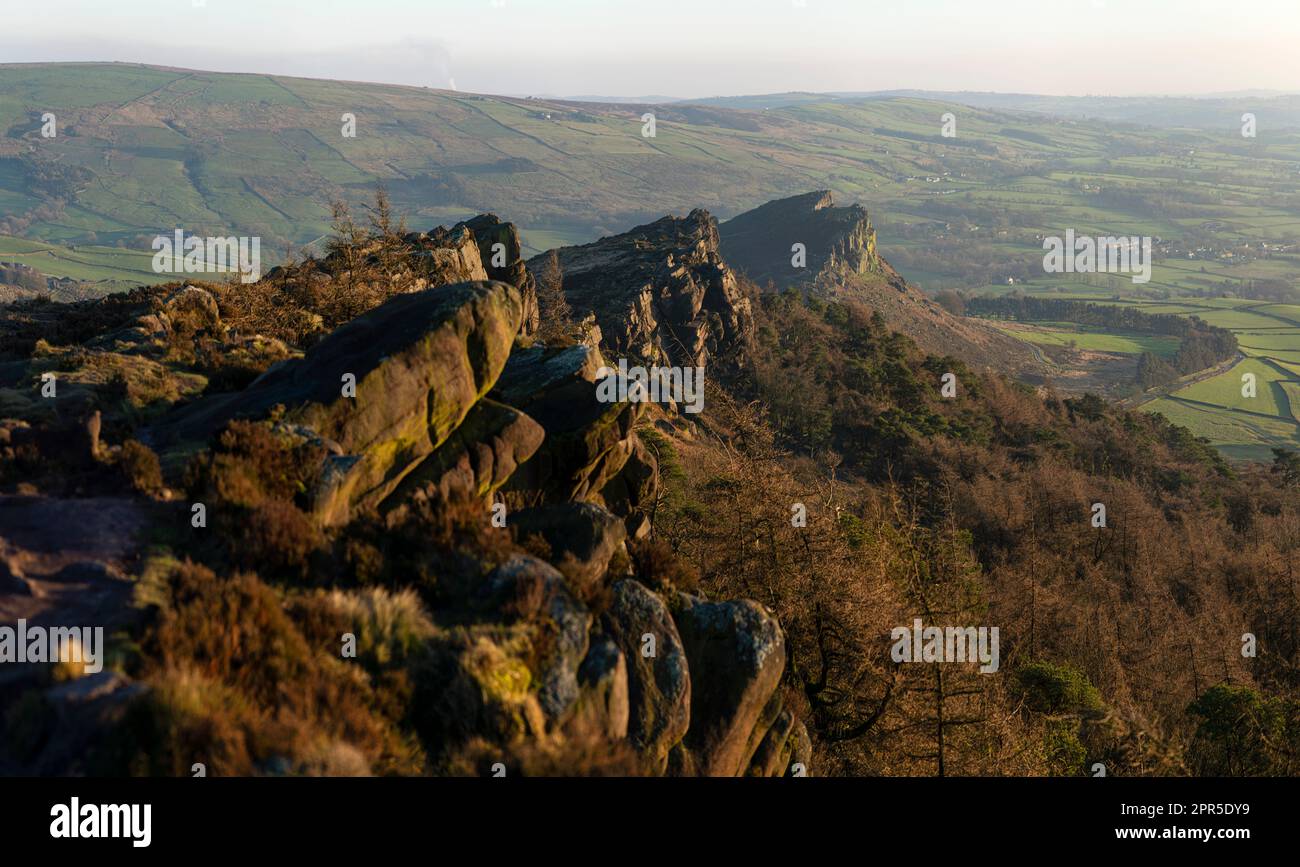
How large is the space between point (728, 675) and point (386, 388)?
875 centimetres

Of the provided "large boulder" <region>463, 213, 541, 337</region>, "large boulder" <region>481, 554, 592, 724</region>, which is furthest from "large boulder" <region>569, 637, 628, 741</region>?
"large boulder" <region>463, 213, 541, 337</region>

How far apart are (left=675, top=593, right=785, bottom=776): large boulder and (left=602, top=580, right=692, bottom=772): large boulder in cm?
74

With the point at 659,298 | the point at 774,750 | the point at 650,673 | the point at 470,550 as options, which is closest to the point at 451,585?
the point at 470,550

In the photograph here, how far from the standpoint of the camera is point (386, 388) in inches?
599

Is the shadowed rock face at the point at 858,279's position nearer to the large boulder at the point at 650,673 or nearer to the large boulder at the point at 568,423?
the large boulder at the point at 568,423

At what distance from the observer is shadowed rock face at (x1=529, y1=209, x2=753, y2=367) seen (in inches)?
2790

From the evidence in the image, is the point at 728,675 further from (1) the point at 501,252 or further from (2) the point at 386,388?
(1) the point at 501,252

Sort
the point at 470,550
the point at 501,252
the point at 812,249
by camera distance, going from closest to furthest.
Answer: the point at 470,550 < the point at 501,252 < the point at 812,249

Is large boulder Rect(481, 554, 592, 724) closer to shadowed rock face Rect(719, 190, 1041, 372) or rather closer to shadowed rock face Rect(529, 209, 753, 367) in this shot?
shadowed rock face Rect(529, 209, 753, 367)

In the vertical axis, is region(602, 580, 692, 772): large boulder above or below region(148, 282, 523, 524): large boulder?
below

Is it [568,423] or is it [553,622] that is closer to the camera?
[553,622]

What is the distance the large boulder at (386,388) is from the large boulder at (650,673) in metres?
5.13

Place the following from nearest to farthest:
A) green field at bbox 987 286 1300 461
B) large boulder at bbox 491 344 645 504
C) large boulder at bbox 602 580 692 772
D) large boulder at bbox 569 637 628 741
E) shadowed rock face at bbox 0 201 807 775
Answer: shadowed rock face at bbox 0 201 807 775 → large boulder at bbox 569 637 628 741 → large boulder at bbox 602 580 692 772 → large boulder at bbox 491 344 645 504 → green field at bbox 987 286 1300 461
